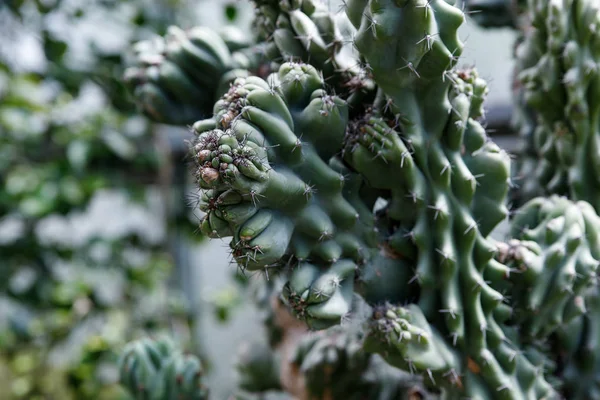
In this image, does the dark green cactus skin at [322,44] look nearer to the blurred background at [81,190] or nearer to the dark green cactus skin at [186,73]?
the dark green cactus skin at [186,73]

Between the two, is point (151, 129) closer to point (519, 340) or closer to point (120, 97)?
point (120, 97)

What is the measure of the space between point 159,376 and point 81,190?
Answer: 1336 mm

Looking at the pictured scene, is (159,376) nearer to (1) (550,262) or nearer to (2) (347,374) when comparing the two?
(2) (347,374)

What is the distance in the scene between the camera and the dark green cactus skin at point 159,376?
117cm

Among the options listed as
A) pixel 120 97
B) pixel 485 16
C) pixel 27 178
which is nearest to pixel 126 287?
pixel 27 178

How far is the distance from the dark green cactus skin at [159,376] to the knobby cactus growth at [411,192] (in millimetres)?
332

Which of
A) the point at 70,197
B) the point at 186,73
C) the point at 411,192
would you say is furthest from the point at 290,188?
the point at 70,197

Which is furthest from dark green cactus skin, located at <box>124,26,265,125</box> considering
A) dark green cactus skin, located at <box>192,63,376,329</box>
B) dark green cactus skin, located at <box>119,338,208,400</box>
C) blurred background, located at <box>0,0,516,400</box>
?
blurred background, located at <box>0,0,516,400</box>

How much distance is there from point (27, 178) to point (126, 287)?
65cm

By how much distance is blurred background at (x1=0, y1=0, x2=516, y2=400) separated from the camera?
7.39 feet

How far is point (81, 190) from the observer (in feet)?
7.60

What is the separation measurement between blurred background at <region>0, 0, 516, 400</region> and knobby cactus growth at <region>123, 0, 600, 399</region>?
118cm

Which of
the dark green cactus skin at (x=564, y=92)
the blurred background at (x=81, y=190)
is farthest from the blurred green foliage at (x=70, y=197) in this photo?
the dark green cactus skin at (x=564, y=92)

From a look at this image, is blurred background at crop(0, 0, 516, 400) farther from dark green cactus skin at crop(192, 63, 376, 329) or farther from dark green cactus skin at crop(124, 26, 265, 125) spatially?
dark green cactus skin at crop(192, 63, 376, 329)
